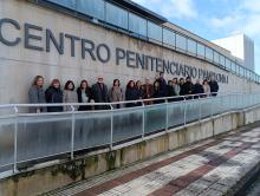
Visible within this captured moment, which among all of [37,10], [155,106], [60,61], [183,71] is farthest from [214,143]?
[37,10]

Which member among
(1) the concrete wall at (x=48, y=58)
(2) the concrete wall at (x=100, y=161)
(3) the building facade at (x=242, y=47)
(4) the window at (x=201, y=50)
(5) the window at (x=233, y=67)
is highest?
(3) the building facade at (x=242, y=47)

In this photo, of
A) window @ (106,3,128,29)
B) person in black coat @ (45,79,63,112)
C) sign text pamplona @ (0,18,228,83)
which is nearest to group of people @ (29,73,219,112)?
person in black coat @ (45,79,63,112)

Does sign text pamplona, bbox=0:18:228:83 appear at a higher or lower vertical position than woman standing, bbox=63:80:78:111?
higher

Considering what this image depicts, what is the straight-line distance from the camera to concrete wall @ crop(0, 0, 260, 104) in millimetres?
9172

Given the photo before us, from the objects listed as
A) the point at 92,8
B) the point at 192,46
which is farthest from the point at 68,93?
the point at 192,46

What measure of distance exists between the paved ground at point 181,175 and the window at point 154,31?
577cm

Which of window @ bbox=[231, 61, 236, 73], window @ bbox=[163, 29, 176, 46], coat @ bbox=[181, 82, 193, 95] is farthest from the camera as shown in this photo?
window @ bbox=[231, 61, 236, 73]

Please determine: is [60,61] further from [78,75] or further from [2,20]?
[2,20]

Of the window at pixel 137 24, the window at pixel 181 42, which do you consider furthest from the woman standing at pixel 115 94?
the window at pixel 181 42

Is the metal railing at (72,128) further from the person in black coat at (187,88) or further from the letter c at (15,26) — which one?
the letter c at (15,26)

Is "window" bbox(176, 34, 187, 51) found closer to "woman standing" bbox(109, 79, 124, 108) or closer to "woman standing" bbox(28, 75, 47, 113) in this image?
"woman standing" bbox(109, 79, 124, 108)

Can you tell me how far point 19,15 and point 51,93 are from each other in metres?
2.01

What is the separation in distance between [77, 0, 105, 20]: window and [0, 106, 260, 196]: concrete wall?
4418 millimetres

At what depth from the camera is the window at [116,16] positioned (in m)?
13.7
